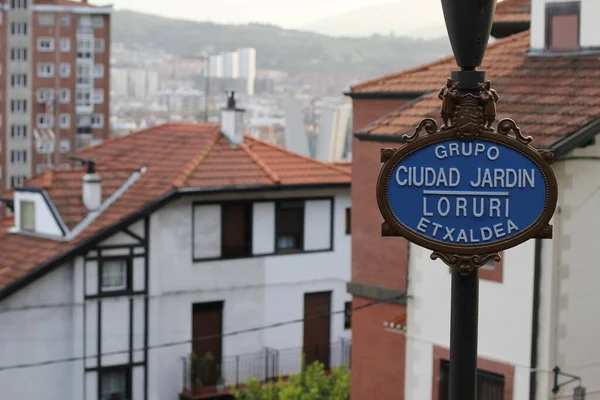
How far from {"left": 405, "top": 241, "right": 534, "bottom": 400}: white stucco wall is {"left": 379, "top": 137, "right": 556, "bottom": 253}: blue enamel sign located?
8.13m

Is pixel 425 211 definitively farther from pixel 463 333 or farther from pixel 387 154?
pixel 463 333

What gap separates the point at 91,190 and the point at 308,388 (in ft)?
20.9

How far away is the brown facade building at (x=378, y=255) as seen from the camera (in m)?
16.7

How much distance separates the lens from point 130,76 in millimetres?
175500

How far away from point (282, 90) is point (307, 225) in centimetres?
8540

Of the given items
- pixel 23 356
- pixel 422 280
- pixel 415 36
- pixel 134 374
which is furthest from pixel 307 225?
pixel 415 36

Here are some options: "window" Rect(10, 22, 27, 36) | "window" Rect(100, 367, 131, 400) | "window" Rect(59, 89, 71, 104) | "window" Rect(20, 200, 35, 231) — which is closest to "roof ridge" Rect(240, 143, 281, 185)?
"window" Rect(20, 200, 35, 231)

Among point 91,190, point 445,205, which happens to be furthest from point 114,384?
point 445,205

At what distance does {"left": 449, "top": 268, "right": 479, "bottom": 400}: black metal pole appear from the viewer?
5.11m

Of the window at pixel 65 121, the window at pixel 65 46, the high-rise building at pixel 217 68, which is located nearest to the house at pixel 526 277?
the window at pixel 65 46

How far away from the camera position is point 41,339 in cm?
2400

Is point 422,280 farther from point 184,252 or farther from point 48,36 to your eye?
point 48,36

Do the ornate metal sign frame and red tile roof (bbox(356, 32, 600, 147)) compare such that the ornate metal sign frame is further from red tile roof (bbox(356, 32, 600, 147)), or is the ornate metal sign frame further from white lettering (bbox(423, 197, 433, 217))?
red tile roof (bbox(356, 32, 600, 147))

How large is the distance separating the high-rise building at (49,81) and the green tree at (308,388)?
3265 inches
